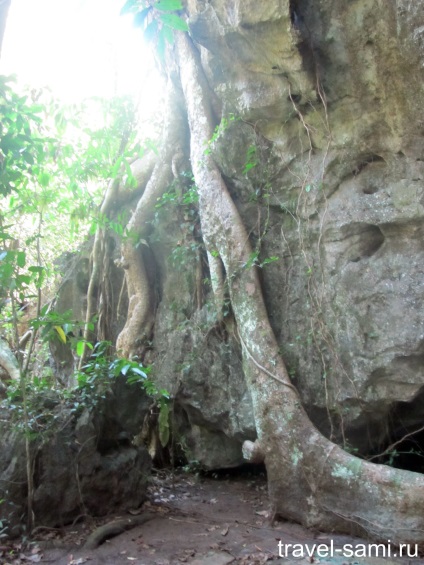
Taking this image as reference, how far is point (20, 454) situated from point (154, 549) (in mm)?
1243

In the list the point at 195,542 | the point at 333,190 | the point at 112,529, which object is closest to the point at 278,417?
the point at 195,542

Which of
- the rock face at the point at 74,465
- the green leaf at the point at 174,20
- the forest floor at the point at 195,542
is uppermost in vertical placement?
the green leaf at the point at 174,20

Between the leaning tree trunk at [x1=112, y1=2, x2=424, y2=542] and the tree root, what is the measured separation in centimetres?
104

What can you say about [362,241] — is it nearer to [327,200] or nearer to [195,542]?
[327,200]

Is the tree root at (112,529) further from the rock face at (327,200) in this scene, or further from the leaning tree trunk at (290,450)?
the rock face at (327,200)

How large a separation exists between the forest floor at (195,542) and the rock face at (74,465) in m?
0.14

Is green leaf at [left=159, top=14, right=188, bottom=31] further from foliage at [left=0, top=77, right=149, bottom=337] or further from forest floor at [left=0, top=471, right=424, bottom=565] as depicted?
forest floor at [left=0, top=471, right=424, bottom=565]

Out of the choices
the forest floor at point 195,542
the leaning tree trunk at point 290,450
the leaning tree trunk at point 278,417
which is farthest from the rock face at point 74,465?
the leaning tree trunk at point 290,450

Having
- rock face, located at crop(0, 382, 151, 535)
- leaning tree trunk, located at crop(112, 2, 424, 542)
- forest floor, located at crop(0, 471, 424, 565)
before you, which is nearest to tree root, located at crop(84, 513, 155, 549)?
forest floor, located at crop(0, 471, 424, 565)

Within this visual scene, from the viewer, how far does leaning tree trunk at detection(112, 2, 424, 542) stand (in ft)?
11.8

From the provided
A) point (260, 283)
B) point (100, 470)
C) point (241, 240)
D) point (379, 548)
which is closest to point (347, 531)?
point (379, 548)

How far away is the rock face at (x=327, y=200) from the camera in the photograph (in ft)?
13.9

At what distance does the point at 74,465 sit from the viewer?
4.02 metres

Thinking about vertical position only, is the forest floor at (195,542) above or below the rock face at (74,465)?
below
